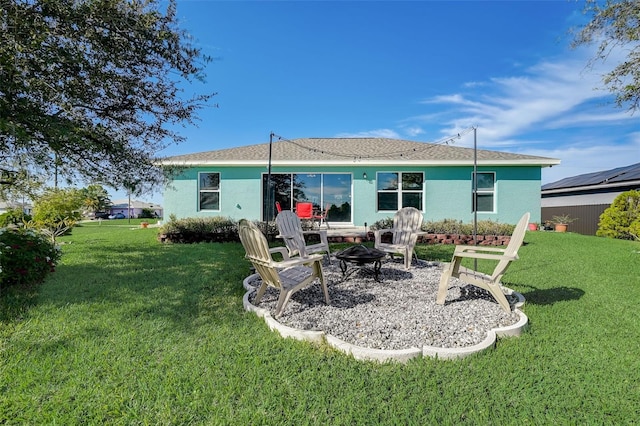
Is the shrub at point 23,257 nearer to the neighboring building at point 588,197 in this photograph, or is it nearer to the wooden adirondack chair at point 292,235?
the wooden adirondack chair at point 292,235

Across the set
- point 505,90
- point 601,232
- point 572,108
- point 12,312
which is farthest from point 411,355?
point 572,108

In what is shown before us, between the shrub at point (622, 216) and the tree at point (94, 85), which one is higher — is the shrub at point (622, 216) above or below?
below

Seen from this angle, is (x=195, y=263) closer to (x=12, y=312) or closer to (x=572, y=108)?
(x=12, y=312)

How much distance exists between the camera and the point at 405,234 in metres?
6.66

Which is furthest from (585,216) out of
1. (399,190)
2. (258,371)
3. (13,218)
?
(13,218)

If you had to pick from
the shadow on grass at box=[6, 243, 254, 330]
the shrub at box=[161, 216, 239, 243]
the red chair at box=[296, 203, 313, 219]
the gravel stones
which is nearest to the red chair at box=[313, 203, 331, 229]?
the red chair at box=[296, 203, 313, 219]

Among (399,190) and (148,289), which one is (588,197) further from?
(148,289)

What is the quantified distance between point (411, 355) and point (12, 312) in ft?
13.9

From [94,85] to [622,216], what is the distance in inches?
608

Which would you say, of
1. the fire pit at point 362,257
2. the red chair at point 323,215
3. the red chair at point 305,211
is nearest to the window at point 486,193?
the red chair at point 323,215

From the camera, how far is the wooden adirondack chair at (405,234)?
606 cm

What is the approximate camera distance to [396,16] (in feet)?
29.4

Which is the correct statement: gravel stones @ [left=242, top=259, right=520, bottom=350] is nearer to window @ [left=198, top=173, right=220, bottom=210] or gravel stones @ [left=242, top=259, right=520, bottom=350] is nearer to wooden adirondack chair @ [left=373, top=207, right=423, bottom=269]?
wooden adirondack chair @ [left=373, top=207, right=423, bottom=269]

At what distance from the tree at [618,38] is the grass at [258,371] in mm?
4948
